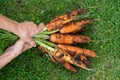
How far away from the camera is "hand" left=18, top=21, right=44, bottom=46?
3.68 metres

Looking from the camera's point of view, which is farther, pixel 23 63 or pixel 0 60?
pixel 23 63

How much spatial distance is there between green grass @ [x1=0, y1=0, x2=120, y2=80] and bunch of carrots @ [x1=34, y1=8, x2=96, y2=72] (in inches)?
7.0

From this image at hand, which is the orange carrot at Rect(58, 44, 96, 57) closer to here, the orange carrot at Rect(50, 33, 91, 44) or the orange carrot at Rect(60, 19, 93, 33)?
the orange carrot at Rect(50, 33, 91, 44)

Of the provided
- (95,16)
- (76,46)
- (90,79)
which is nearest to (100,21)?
(95,16)

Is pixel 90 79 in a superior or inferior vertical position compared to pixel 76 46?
inferior

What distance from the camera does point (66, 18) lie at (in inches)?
149

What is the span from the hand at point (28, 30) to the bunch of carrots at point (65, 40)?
0.19 ft

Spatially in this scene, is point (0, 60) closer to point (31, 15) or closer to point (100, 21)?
point (31, 15)

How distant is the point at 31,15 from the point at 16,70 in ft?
2.33

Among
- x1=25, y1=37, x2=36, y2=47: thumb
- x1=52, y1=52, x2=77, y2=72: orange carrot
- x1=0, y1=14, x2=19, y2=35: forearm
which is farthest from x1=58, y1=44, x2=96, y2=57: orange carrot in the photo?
x1=0, y1=14, x2=19, y2=35: forearm

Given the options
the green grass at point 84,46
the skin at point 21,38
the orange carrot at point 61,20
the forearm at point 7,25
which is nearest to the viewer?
the forearm at point 7,25

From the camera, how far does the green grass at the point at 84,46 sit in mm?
3961

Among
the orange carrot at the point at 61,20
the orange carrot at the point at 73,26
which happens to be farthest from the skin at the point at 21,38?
the orange carrot at the point at 73,26

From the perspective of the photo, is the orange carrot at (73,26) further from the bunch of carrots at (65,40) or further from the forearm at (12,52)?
the forearm at (12,52)
